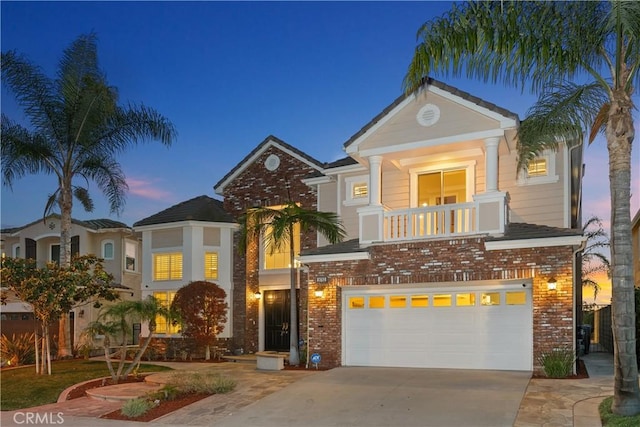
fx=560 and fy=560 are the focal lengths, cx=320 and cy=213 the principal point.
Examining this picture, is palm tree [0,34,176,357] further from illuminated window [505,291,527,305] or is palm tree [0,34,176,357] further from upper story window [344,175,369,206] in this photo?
illuminated window [505,291,527,305]

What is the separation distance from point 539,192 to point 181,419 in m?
10.6

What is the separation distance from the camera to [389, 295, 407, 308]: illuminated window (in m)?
15.0

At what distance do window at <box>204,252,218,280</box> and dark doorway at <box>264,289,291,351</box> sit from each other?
204 centimetres

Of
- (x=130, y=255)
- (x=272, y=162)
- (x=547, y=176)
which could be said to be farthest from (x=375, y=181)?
(x=130, y=255)

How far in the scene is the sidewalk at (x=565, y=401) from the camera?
868 centimetres

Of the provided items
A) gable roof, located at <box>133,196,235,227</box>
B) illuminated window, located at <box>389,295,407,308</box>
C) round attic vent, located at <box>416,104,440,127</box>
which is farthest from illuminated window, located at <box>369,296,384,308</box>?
gable roof, located at <box>133,196,235,227</box>

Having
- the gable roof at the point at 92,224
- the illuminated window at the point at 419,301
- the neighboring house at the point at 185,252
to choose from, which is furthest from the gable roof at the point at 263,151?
the gable roof at the point at 92,224

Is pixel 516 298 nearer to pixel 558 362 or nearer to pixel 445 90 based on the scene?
pixel 558 362

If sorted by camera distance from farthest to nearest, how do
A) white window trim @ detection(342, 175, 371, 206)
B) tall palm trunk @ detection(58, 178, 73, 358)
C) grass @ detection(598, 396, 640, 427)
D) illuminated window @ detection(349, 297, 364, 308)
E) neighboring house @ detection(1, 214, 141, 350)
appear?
neighboring house @ detection(1, 214, 141, 350)
tall palm trunk @ detection(58, 178, 73, 358)
white window trim @ detection(342, 175, 371, 206)
illuminated window @ detection(349, 297, 364, 308)
grass @ detection(598, 396, 640, 427)

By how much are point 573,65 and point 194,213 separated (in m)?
14.4

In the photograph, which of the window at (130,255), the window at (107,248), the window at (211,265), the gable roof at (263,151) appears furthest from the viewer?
the window at (130,255)

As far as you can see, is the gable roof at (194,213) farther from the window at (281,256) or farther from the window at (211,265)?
the window at (281,256)

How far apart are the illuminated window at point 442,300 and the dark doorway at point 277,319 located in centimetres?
625

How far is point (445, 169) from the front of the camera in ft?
52.1
